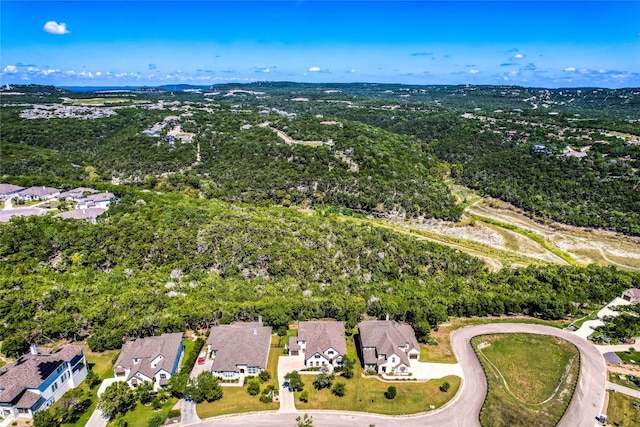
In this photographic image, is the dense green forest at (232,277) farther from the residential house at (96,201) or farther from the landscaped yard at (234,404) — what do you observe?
the landscaped yard at (234,404)

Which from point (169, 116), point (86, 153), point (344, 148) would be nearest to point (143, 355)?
point (344, 148)

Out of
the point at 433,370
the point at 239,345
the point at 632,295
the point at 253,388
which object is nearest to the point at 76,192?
the point at 239,345

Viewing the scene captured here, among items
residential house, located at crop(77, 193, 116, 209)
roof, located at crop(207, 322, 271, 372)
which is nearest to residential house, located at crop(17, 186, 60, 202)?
residential house, located at crop(77, 193, 116, 209)

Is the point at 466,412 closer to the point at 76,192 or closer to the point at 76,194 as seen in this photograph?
the point at 76,194

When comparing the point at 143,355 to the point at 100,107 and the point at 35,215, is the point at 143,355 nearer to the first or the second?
the point at 35,215

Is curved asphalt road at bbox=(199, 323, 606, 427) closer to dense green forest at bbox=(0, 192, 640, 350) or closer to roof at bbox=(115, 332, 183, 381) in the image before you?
roof at bbox=(115, 332, 183, 381)

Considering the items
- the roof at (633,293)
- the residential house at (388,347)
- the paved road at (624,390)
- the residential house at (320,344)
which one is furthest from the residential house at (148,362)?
the roof at (633,293)
